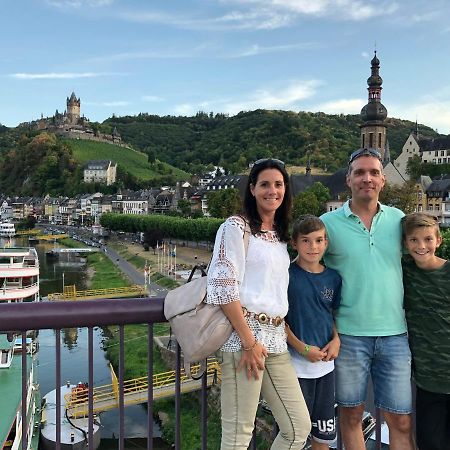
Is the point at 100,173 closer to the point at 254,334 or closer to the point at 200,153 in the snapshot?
the point at 200,153

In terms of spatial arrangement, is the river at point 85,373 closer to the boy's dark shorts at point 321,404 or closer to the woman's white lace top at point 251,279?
the boy's dark shorts at point 321,404

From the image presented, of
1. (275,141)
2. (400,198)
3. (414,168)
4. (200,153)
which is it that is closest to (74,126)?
(200,153)

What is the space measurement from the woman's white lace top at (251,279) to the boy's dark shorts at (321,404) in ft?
1.11

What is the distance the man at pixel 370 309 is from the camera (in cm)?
329

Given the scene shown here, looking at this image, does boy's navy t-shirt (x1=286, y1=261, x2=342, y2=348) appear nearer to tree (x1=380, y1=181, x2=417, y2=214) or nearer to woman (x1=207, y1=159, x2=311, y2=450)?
woman (x1=207, y1=159, x2=311, y2=450)

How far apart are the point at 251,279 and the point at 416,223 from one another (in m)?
1.11

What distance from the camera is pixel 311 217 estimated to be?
3.36m

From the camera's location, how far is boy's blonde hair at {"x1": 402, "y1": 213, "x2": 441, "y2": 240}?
3283 mm

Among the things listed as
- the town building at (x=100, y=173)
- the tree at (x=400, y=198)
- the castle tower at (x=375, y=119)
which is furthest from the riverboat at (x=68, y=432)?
the town building at (x=100, y=173)

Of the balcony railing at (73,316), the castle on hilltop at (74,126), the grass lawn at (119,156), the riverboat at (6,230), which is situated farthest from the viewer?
the castle on hilltop at (74,126)

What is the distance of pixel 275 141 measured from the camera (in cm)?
15738

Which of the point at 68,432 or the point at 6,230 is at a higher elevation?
the point at 6,230

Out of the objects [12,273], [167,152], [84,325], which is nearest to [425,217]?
[84,325]

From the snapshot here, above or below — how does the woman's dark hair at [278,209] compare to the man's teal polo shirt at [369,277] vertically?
above
